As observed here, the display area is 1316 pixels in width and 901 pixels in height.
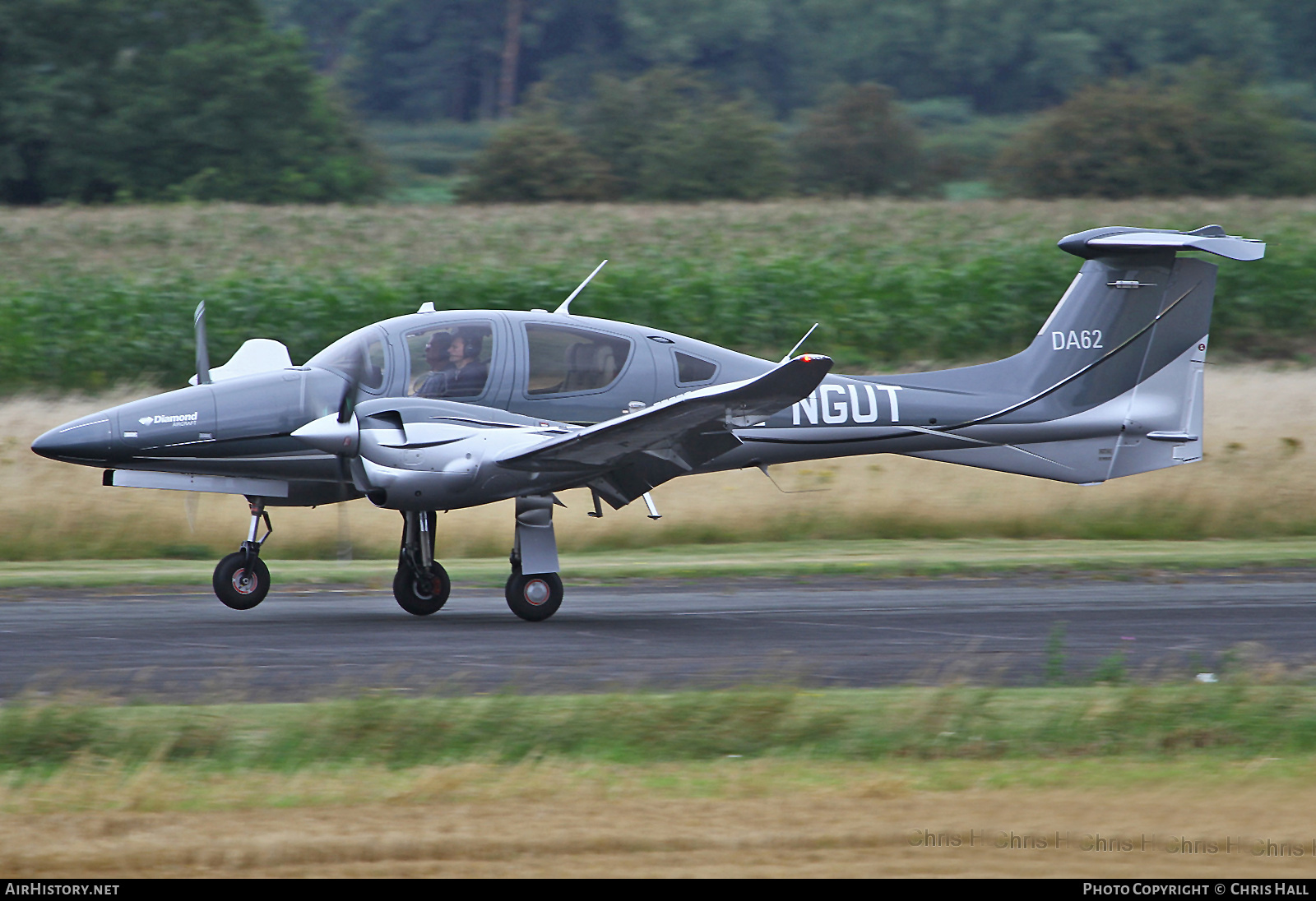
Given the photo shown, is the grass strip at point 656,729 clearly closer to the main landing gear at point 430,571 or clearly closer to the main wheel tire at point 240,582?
the main landing gear at point 430,571

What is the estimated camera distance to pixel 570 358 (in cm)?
1218

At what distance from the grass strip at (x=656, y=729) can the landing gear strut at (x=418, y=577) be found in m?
3.97

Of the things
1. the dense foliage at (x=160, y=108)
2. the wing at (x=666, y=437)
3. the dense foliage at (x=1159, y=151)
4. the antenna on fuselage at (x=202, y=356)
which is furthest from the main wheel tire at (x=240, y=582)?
the dense foliage at (x=1159, y=151)

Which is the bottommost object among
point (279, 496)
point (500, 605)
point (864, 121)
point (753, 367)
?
point (500, 605)

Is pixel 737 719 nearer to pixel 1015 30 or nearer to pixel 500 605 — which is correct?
pixel 500 605

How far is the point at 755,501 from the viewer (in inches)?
707

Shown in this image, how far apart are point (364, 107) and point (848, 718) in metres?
85.9

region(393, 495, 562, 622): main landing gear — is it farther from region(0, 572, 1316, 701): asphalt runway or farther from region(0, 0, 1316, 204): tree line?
region(0, 0, 1316, 204): tree line

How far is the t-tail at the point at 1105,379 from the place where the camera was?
13953mm

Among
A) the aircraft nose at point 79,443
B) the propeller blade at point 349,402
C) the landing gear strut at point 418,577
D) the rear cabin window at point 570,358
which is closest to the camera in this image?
the propeller blade at point 349,402

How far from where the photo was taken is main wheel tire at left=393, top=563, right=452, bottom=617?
12047 mm

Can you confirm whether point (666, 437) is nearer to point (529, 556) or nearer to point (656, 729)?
point (529, 556)

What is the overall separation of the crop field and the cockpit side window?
13.1m
